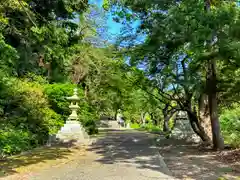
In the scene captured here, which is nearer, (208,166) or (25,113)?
(208,166)

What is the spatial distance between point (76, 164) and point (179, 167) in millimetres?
2937

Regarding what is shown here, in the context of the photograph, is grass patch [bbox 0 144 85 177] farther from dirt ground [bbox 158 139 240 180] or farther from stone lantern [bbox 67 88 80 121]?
stone lantern [bbox 67 88 80 121]

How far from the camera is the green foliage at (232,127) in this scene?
1223 centimetres

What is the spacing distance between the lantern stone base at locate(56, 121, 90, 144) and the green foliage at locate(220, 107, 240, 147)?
21.9 ft

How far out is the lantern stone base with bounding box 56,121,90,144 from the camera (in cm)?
1395

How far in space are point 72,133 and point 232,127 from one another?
28.6 ft

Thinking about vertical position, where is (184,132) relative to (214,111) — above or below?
below

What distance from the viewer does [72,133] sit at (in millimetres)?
14148

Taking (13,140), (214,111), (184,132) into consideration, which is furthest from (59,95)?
(214,111)

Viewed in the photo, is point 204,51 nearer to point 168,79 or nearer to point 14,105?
point 168,79

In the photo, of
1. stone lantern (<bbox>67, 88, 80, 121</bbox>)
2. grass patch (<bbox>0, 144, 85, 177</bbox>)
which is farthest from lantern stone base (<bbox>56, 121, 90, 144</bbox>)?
grass patch (<bbox>0, 144, 85, 177</bbox>)

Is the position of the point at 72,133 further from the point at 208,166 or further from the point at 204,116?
the point at 208,166

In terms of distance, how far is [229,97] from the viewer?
41.2 ft

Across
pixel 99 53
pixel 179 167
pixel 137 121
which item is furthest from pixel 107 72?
pixel 137 121
